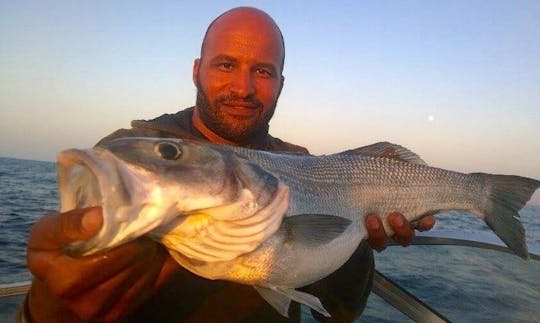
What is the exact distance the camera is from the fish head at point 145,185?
63.2 inches

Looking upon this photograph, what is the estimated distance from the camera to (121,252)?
1755mm

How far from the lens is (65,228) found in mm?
1597

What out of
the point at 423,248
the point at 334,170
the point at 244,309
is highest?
the point at 334,170

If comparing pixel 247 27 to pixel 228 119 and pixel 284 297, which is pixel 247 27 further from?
pixel 284 297

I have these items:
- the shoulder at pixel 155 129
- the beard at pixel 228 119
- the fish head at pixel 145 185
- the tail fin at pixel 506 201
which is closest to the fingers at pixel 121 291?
the fish head at pixel 145 185

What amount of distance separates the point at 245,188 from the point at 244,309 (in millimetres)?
1546

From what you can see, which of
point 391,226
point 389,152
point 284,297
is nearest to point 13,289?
point 284,297

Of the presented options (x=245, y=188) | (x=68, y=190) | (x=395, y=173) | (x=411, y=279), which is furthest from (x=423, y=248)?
(x=68, y=190)

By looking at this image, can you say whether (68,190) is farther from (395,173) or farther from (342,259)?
(395,173)

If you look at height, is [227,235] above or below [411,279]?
above

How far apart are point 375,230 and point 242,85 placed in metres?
1.94

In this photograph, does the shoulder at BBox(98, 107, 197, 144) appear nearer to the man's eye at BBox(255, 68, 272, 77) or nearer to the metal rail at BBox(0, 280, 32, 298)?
the man's eye at BBox(255, 68, 272, 77)

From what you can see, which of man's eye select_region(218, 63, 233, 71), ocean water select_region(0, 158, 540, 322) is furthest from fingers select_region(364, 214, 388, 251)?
ocean water select_region(0, 158, 540, 322)

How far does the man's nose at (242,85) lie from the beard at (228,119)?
1.7 inches
